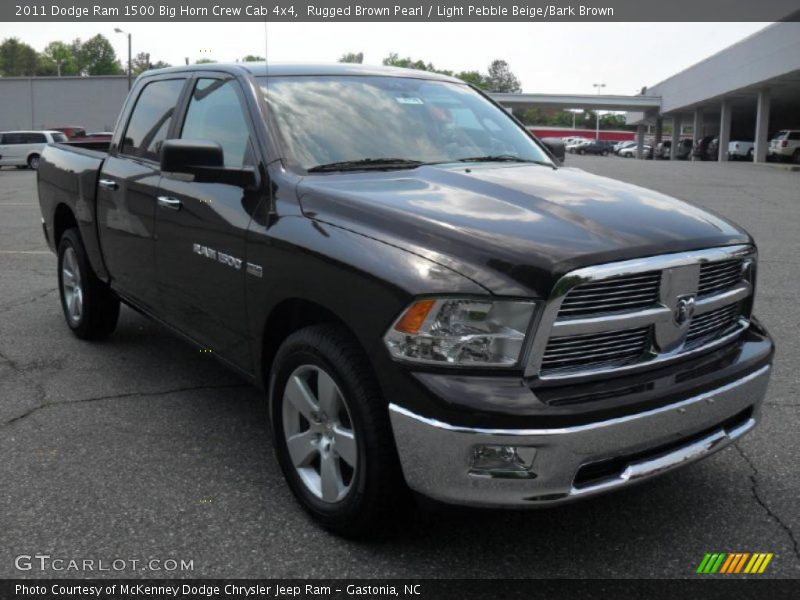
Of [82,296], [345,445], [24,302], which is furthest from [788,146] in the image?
Answer: [345,445]

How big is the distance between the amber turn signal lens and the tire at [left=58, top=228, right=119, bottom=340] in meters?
3.50

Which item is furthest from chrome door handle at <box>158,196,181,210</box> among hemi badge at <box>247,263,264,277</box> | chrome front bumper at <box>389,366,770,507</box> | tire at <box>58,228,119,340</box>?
chrome front bumper at <box>389,366,770,507</box>

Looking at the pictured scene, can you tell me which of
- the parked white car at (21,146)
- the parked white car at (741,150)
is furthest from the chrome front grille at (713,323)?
the parked white car at (741,150)

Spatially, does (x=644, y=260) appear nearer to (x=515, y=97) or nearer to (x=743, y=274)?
(x=743, y=274)

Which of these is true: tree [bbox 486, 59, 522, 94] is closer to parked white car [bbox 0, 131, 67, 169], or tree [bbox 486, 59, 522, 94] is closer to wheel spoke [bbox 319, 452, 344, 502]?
parked white car [bbox 0, 131, 67, 169]

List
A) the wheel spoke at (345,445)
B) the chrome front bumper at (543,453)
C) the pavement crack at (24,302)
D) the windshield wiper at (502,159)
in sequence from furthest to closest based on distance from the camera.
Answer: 1. the pavement crack at (24,302)
2. the windshield wiper at (502,159)
3. the wheel spoke at (345,445)
4. the chrome front bumper at (543,453)

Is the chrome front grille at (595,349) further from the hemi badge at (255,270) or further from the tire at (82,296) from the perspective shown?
the tire at (82,296)

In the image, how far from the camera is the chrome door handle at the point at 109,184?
4823 mm

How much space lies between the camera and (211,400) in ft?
15.2

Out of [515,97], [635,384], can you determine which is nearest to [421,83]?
[635,384]

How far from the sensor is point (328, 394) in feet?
9.70

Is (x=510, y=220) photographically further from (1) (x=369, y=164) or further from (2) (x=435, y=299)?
(1) (x=369, y=164)

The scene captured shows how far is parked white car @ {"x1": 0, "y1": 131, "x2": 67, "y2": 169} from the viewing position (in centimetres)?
3344

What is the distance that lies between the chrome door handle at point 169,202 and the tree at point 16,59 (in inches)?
5766
